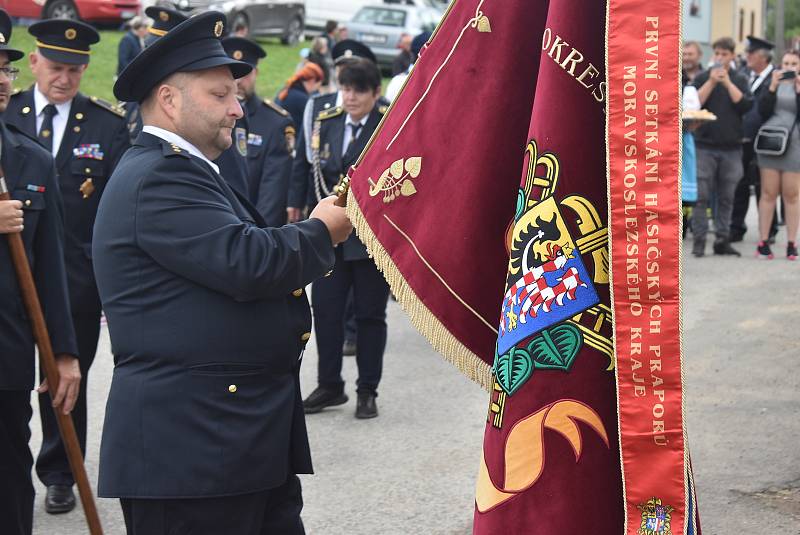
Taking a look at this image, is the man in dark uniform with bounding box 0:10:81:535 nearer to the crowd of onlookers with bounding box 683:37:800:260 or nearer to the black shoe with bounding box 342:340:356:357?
the black shoe with bounding box 342:340:356:357

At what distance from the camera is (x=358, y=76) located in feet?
21.7

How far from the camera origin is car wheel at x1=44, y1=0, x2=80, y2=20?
21.4 meters

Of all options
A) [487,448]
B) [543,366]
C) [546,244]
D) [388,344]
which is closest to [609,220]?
[546,244]

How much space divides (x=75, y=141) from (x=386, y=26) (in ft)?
66.1

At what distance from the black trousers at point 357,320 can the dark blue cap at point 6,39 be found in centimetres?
250

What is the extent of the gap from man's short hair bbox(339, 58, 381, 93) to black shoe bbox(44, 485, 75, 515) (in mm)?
2756

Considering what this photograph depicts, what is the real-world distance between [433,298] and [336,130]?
3.96 metres

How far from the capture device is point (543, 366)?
2676 millimetres

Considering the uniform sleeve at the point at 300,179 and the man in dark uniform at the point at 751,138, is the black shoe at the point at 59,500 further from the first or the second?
the man in dark uniform at the point at 751,138

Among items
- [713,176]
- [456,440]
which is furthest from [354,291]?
[713,176]

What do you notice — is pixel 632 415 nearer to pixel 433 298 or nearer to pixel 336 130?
pixel 433 298

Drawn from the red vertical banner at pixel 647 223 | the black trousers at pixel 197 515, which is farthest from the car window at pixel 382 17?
the red vertical banner at pixel 647 223

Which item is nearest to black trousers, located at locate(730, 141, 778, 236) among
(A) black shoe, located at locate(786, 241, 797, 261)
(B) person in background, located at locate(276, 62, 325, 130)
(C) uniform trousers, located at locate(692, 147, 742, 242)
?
(C) uniform trousers, located at locate(692, 147, 742, 242)

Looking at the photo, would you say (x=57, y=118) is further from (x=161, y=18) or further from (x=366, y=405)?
(x=366, y=405)
